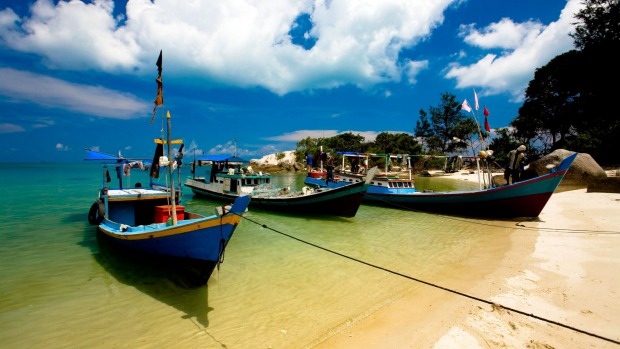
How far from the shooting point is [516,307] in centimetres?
575

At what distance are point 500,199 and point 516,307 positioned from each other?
1147cm

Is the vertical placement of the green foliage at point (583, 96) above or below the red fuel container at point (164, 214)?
above

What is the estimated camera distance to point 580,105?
123ft

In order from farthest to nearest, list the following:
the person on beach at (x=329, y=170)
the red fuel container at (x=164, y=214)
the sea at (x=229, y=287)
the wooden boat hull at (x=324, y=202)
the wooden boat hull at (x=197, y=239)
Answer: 1. the person on beach at (x=329, y=170)
2. the wooden boat hull at (x=324, y=202)
3. the red fuel container at (x=164, y=214)
4. the wooden boat hull at (x=197, y=239)
5. the sea at (x=229, y=287)

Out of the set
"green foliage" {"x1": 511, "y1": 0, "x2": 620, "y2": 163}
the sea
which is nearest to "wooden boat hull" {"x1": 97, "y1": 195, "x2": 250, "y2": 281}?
the sea

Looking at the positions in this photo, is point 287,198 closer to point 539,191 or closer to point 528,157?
point 539,191

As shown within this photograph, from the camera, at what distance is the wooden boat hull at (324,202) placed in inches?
634

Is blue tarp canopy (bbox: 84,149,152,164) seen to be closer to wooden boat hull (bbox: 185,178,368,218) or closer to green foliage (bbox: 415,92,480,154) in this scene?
wooden boat hull (bbox: 185,178,368,218)

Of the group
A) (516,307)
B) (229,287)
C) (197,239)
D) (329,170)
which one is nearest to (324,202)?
(329,170)

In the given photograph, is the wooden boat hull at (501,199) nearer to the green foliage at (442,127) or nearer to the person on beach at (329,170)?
the person on beach at (329,170)

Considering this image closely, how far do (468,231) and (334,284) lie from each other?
29.2ft

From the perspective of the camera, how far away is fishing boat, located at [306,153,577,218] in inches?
553

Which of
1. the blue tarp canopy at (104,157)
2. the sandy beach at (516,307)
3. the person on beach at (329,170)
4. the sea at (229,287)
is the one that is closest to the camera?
the sandy beach at (516,307)

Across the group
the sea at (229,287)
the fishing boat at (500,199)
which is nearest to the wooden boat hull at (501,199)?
the fishing boat at (500,199)
